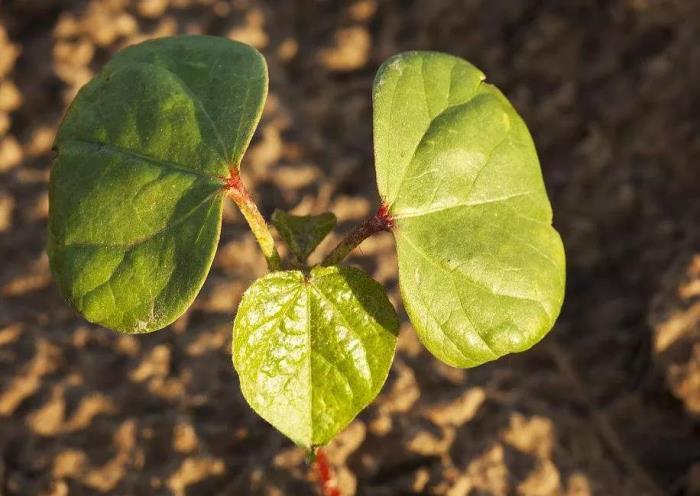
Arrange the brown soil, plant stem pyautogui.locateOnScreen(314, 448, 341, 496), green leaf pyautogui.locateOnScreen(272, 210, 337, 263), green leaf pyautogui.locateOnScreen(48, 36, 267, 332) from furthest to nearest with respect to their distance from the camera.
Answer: the brown soil
plant stem pyautogui.locateOnScreen(314, 448, 341, 496)
green leaf pyautogui.locateOnScreen(272, 210, 337, 263)
green leaf pyautogui.locateOnScreen(48, 36, 267, 332)

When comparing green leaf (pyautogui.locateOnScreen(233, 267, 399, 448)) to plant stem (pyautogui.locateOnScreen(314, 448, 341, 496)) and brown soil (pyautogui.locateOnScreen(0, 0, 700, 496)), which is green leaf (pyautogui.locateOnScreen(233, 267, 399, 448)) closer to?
plant stem (pyautogui.locateOnScreen(314, 448, 341, 496))

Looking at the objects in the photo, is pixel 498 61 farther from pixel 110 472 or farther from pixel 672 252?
pixel 110 472

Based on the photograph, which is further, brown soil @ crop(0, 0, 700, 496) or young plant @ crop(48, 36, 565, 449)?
brown soil @ crop(0, 0, 700, 496)

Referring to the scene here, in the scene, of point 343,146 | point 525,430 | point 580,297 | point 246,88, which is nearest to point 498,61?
point 343,146

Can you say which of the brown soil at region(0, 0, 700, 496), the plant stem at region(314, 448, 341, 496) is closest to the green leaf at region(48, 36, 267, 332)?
the plant stem at region(314, 448, 341, 496)

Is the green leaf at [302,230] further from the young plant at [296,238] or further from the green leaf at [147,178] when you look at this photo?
the green leaf at [147,178]

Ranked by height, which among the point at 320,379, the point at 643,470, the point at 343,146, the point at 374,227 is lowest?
the point at 643,470

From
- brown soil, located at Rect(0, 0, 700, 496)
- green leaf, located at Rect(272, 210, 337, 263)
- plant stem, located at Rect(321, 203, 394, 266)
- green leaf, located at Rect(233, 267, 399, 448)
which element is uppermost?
plant stem, located at Rect(321, 203, 394, 266)

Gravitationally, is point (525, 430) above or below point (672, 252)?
below

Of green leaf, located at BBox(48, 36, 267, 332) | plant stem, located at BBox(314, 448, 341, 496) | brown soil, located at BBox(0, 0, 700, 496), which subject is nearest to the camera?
green leaf, located at BBox(48, 36, 267, 332)
